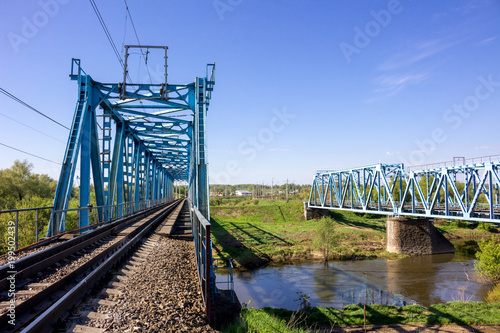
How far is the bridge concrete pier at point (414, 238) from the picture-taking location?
3438 centimetres

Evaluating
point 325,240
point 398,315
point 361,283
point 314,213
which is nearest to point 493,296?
point 361,283

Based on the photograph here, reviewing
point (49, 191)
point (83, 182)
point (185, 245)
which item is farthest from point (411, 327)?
point (49, 191)

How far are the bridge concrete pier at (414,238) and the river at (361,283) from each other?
2983 mm

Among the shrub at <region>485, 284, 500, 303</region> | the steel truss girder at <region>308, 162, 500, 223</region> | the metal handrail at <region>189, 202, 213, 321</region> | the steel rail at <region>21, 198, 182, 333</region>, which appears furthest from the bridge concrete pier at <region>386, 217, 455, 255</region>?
the steel rail at <region>21, 198, 182, 333</region>

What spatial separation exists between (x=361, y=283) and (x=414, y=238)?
15589mm

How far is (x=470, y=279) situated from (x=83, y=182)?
28.5 m

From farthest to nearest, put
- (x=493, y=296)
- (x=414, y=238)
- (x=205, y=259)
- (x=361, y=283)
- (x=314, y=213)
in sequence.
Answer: (x=314, y=213), (x=414, y=238), (x=361, y=283), (x=493, y=296), (x=205, y=259)

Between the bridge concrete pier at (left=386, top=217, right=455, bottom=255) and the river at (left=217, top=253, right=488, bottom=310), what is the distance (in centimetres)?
298

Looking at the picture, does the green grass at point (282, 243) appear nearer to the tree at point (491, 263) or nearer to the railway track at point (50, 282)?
the tree at point (491, 263)

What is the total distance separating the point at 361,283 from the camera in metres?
23.3

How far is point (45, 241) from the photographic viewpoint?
8477 millimetres

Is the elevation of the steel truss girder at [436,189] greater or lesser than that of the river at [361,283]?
greater

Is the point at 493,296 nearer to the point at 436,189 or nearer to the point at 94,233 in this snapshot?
the point at 436,189

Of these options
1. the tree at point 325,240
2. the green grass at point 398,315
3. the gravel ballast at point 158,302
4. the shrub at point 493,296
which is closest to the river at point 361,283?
the shrub at point 493,296
